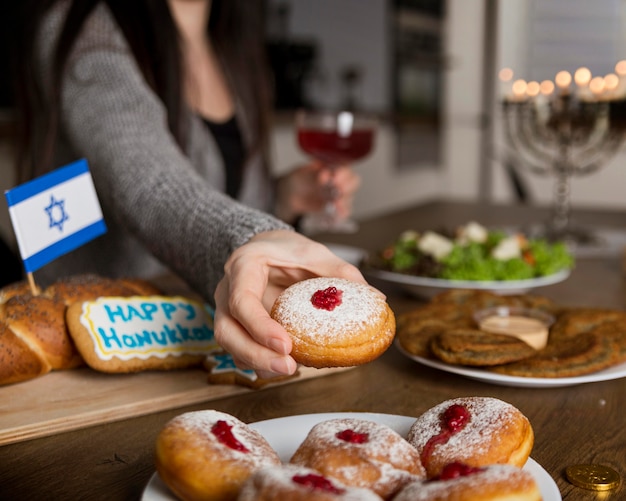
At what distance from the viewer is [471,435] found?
27.7 inches

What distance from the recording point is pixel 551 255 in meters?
1.63

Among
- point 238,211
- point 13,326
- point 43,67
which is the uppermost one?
point 43,67

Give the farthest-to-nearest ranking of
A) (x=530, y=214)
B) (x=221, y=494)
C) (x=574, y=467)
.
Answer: (x=530, y=214), (x=574, y=467), (x=221, y=494)

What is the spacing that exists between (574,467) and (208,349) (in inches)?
21.8

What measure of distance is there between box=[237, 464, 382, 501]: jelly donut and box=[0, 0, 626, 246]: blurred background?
4007 millimetres

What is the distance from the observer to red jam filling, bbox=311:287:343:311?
0.83 meters

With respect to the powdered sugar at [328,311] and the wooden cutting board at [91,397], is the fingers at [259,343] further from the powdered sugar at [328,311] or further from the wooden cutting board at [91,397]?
the wooden cutting board at [91,397]

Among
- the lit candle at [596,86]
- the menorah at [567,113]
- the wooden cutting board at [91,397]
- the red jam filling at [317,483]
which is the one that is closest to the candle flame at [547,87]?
the menorah at [567,113]

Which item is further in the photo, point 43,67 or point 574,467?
point 43,67

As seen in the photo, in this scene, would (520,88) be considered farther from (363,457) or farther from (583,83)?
(363,457)

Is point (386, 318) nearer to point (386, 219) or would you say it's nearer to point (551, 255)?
point (551, 255)

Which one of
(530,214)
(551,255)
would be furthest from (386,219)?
(551,255)

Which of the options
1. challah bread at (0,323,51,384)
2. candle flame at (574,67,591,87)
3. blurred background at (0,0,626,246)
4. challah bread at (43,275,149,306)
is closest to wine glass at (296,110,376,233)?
candle flame at (574,67,591,87)

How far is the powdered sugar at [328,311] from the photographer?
32.1 inches
